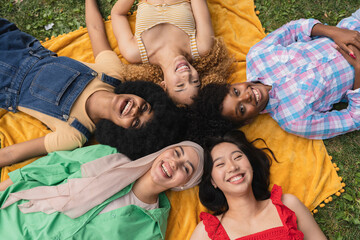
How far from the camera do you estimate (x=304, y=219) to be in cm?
323

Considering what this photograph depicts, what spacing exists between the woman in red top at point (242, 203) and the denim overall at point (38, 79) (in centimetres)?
165

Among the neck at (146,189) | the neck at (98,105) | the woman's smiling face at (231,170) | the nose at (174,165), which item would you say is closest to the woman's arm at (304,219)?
the woman's smiling face at (231,170)

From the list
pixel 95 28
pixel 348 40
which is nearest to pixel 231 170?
pixel 348 40

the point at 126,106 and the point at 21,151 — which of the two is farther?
the point at 21,151

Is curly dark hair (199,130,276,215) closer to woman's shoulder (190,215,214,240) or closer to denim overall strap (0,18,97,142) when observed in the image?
woman's shoulder (190,215,214,240)

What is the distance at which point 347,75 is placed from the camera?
364 cm

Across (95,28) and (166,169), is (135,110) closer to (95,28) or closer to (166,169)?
(166,169)

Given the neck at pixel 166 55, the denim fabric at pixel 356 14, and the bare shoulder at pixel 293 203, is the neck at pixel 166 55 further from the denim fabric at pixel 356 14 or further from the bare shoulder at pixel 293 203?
the denim fabric at pixel 356 14

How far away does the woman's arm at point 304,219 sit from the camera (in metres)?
3.18

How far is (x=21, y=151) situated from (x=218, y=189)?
247 cm

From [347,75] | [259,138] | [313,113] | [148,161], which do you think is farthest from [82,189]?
[347,75]

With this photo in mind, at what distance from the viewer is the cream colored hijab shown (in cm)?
307

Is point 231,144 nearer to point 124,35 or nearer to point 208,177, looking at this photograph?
point 208,177

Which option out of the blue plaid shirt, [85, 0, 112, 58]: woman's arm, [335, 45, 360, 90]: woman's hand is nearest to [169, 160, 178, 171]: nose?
the blue plaid shirt
